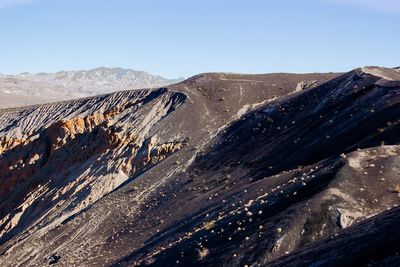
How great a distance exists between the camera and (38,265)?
2794 centimetres

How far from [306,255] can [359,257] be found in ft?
6.58

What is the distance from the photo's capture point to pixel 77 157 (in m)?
42.8

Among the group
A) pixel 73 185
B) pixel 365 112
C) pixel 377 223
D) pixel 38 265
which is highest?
pixel 365 112

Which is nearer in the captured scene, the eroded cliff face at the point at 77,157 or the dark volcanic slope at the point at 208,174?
the dark volcanic slope at the point at 208,174

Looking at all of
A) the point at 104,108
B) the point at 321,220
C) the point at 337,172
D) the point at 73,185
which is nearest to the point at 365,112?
the point at 337,172

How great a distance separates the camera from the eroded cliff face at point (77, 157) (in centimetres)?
3722

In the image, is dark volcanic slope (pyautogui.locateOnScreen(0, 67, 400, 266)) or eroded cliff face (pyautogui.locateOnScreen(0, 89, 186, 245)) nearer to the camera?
dark volcanic slope (pyautogui.locateOnScreen(0, 67, 400, 266))

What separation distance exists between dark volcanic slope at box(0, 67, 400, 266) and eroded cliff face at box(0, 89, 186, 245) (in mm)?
135

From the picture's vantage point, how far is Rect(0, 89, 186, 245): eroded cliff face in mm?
37219

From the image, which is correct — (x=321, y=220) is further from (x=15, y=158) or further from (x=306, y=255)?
(x=15, y=158)

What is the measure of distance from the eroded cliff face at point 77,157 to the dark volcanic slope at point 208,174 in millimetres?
135

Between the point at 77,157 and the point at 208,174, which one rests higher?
the point at 77,157

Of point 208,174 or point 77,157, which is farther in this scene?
point 77,157

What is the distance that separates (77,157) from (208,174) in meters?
15.9
